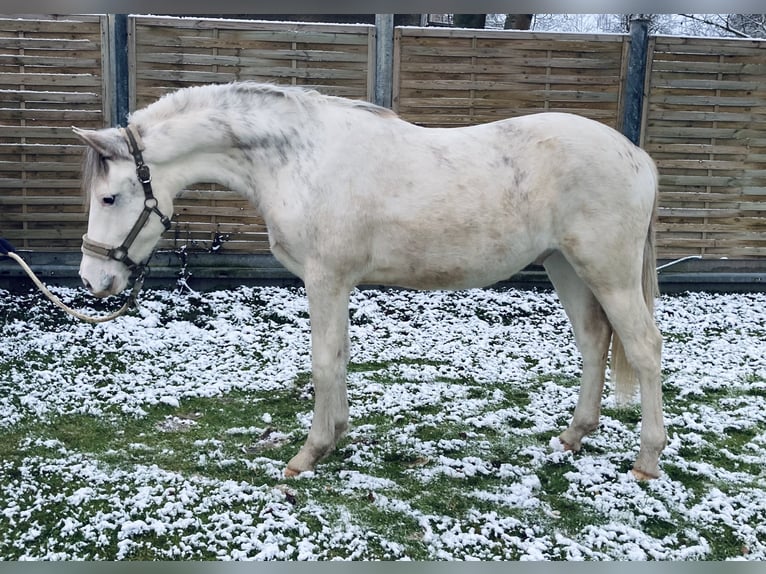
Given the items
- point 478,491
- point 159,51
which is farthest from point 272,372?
point 159,51

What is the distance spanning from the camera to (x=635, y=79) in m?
6.09

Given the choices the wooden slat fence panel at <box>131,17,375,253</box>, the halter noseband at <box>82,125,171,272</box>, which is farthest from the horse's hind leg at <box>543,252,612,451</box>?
the wooden slat fence panel at <box>131,17,375,253</box>

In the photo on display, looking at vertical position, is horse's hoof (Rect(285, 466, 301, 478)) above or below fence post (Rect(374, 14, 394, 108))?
below

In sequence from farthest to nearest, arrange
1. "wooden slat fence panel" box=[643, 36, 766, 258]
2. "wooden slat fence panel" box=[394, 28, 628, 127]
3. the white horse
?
"wooden slat fence panel" box=[643, 36, 766, 258] → "wooden slat fence panel" box=[394, 28, 628, 127] → the white horse

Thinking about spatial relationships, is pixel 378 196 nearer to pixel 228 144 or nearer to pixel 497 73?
pixel 228 144

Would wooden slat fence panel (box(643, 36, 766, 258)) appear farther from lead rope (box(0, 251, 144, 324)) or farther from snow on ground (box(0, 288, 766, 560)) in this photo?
lead rope (box(0, 251, 144, 324))

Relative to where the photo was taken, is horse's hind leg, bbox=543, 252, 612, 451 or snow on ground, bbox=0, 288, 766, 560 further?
horse's hind leg, bbox=543, 252, 612, 451

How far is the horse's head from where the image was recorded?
113 inches

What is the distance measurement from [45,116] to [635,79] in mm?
5046

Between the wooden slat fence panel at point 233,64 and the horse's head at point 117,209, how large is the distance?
295 centimetres

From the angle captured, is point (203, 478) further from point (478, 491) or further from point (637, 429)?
point (637, 429)

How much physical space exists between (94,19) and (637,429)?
508 centimetres

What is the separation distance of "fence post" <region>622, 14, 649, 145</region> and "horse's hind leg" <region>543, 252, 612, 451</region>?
3.29 meters

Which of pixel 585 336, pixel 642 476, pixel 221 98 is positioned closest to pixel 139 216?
pixel 221 98
